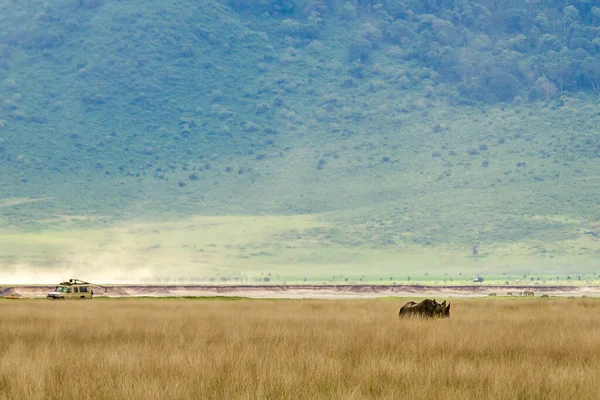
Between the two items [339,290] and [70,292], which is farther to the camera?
[339,290]

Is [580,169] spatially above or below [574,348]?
above

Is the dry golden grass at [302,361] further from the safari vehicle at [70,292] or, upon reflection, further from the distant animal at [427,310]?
the safari vehicle at [70,292]

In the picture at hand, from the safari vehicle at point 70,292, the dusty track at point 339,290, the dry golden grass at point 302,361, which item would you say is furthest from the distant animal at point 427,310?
the dusty track at point 339,290

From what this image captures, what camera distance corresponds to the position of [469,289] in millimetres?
112750

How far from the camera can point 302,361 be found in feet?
61.8

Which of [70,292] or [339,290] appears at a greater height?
[339,290]

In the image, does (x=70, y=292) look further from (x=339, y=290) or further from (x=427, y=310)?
(x=339, y=290)

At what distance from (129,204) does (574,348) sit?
531 ft

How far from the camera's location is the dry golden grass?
50.5 ft

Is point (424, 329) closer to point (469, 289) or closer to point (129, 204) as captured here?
point (469, 289)

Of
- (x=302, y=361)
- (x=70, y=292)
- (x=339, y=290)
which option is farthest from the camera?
(x=339, y=290)

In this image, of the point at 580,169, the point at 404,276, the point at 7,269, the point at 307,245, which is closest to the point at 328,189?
the point at 307,245

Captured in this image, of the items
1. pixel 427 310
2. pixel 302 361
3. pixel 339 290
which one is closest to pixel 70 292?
pixel 427 310

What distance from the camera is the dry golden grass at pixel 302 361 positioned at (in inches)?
606
